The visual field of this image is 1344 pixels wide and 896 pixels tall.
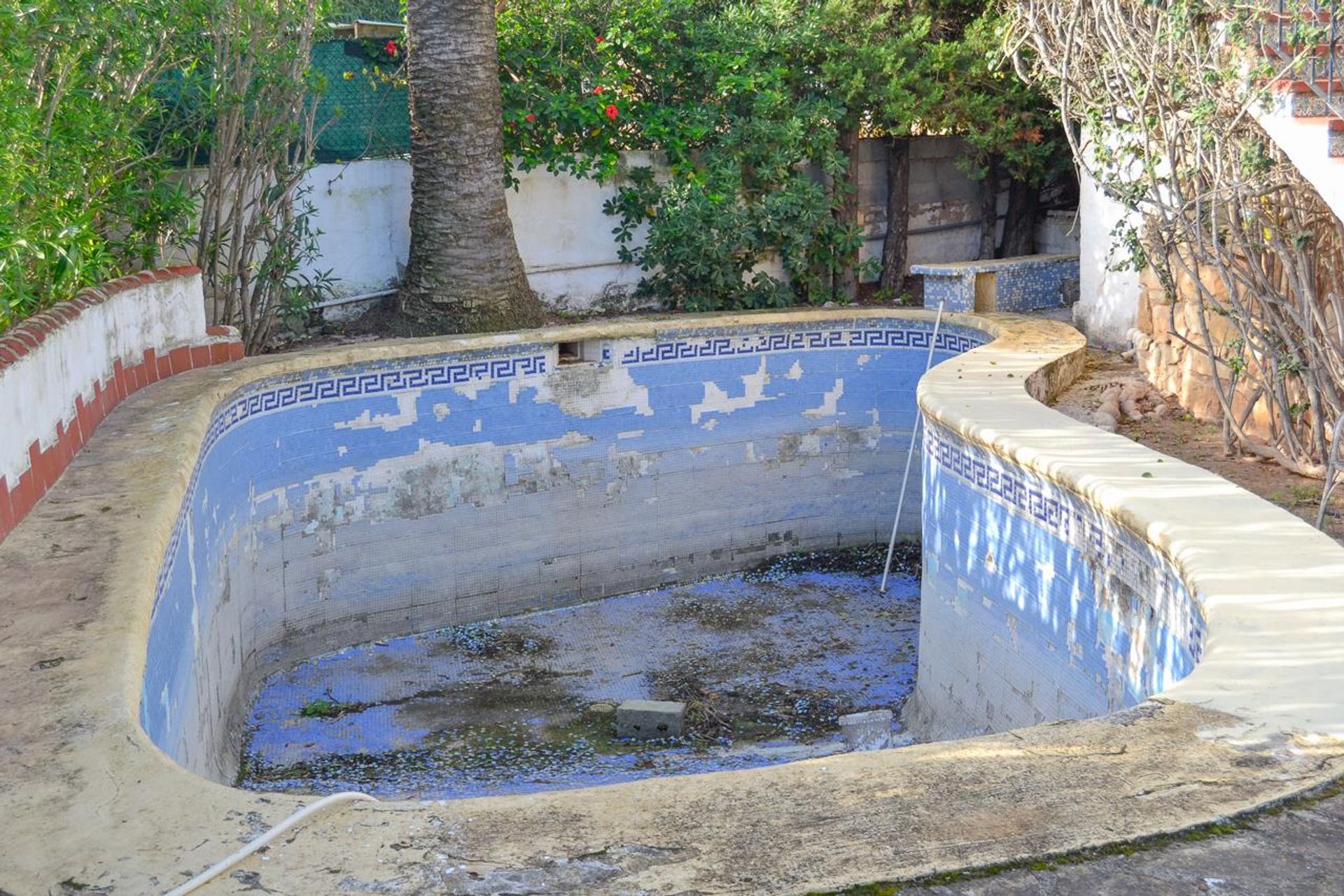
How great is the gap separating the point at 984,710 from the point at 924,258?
23.6 feet

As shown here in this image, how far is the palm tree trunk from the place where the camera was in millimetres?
10219

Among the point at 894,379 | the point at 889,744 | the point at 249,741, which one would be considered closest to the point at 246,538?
the point at 249,741

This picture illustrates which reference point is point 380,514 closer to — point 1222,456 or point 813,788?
point 1222,456

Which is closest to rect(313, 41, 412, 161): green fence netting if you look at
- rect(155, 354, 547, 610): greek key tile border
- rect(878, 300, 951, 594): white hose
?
rect(155, 354, 547, 610): greek key tile border

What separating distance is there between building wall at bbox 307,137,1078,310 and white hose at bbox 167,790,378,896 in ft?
25.9

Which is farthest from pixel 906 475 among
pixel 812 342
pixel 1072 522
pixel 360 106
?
pixel 360 106

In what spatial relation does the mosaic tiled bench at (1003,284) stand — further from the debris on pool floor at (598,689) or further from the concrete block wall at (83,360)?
the concrete block wall at (83,360)

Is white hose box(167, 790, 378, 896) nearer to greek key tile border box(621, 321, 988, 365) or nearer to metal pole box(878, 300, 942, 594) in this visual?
metal pole box(878, 300, 942, 594)

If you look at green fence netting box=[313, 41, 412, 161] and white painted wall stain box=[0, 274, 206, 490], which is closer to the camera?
white painted wall stain box=[0, 274, 206, 490]

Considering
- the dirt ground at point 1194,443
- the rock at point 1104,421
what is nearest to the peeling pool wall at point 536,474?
the dirt ground at point 1194,443

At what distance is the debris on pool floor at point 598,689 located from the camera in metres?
7.27

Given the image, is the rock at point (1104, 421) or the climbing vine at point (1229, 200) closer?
the climbing vine at point (1229, 200)

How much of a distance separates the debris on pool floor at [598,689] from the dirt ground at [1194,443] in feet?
5.96

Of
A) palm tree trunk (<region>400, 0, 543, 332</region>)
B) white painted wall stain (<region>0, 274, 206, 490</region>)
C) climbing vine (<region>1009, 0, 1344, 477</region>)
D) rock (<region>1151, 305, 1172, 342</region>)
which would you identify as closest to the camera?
white painted wall stain (<region>0, 274, 206, 490</region>)
